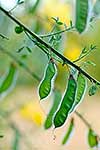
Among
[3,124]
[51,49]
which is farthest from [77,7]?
[3,124]

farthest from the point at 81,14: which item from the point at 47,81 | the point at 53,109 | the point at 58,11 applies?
the point at 58,11

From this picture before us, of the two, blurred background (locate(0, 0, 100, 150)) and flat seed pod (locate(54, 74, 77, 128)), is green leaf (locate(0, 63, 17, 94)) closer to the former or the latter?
blurred background (locate(0, 0, 100, 150))

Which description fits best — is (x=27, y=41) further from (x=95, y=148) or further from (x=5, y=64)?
(x=5, y=64)

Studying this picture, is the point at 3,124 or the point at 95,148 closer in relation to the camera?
the point at 95,148

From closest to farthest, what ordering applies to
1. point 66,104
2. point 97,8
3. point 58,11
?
point 66,104 < point 97,8 < point 58,11

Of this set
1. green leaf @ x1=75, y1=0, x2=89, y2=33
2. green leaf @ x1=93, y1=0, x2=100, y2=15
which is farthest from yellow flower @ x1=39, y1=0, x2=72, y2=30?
green leaf @ x1=75, y1=0, x2=89, y2=33

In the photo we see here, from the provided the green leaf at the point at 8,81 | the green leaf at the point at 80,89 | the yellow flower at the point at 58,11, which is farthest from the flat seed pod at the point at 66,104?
the yellow flower at the point at 58,11

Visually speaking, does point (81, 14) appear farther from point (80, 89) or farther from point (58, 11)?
point (58, 11)
